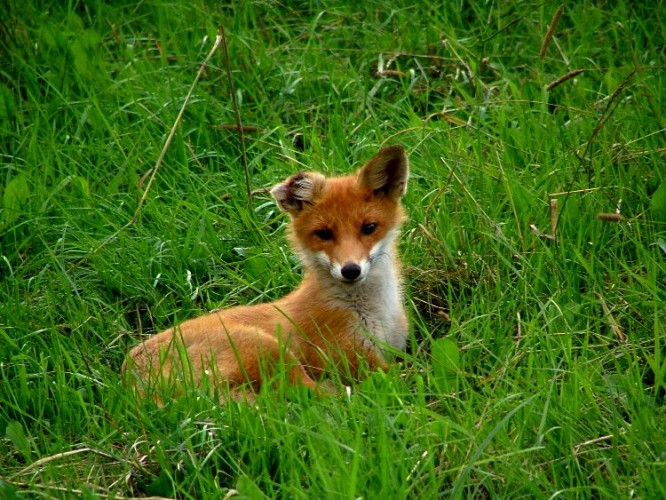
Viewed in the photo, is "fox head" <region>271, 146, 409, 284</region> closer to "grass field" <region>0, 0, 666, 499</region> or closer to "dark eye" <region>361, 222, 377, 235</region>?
"dark eye" <region>361, 222, 377, 235</region>

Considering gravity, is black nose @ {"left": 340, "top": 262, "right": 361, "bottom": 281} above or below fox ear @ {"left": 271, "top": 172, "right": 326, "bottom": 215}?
below

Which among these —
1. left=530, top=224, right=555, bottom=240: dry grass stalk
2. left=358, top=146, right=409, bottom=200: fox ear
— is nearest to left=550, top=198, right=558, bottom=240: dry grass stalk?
left=530, top=224, right=555, bottom=240: dry grass stalk

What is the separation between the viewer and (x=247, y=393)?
503cm

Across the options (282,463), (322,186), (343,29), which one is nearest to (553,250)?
(322,186)

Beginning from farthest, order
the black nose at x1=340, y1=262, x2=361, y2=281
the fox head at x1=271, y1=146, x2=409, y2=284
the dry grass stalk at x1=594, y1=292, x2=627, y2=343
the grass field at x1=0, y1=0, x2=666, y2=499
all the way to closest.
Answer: the fox head at x1=271, y1=146, x2=409, y2=284 → the black nose at x1=340, y1=262, x2=361, y2=281 → the dry grass stalk at x1=594, y1=292, x2=627, y2=343 → the grass field at x1=0, y1=0, x2=666, y2=499

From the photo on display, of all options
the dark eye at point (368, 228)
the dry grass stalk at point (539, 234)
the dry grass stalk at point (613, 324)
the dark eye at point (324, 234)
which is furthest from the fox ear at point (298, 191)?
the dry grass stalk at point (613, 324)

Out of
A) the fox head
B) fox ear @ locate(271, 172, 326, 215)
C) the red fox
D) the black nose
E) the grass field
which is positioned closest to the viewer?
the grass field

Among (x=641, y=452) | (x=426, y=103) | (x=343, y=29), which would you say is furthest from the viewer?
(x=343, y=29)

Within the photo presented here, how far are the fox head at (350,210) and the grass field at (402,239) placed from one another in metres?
0.36

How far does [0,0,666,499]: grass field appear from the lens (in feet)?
13.8

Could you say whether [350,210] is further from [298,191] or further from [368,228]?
[298,191]

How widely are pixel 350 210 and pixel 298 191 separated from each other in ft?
1.04

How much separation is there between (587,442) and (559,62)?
154 inches

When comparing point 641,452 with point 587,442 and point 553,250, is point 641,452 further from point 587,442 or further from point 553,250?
point 553,250
